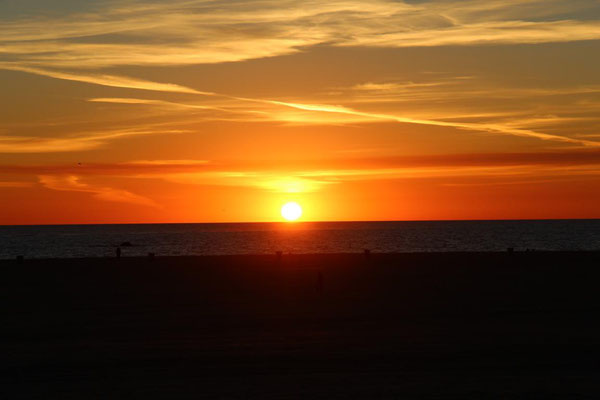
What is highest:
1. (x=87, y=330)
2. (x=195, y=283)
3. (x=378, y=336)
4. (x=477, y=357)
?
(x=195, y=283)

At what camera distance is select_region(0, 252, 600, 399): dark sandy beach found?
15.3 m

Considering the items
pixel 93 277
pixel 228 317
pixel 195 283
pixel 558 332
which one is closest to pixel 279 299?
pixel 228 317

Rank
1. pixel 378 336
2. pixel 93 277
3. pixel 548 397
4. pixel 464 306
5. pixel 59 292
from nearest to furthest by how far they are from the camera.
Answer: pixel 548 397
pixel 378 336
pixel 464 306
pixel 59 292
pixel 93 277

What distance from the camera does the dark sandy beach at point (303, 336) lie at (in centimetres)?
1530

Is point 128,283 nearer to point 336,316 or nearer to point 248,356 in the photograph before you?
point 336,316

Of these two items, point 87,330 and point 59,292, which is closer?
point 87,330

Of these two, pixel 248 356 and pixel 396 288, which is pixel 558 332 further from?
pixel 396 288

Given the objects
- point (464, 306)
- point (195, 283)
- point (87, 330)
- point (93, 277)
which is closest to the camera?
point (87, 330)

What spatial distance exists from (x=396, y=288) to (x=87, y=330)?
1615 cm

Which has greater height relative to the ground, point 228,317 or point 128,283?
point 128,283

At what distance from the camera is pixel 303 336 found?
21.2 metres

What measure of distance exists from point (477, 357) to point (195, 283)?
22.8 m

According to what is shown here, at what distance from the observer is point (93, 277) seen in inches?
1684

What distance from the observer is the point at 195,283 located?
127ft
